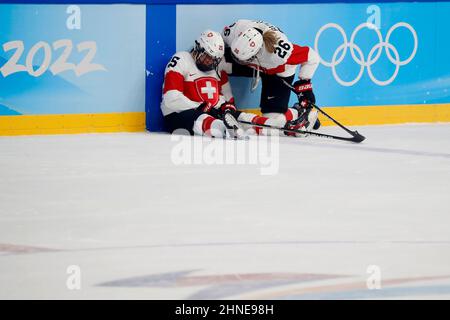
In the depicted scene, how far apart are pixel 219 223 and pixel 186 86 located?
10.7 feet

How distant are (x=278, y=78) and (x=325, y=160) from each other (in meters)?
1.54

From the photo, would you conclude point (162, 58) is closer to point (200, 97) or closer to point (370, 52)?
point (200, 97)

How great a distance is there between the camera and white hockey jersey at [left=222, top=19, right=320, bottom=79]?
8172 mm

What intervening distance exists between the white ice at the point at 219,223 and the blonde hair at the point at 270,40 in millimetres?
957

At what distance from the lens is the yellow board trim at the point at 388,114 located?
8.84 m

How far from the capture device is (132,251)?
4.41 metres

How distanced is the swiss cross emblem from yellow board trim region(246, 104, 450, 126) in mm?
512

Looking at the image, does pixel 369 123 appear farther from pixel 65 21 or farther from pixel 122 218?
pixel 122 218

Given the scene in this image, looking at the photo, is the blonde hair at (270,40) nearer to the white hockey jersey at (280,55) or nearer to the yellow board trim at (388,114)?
the white hockey jersey at (280,55)

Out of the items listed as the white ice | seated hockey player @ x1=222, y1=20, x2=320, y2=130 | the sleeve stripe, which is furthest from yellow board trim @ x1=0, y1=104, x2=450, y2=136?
the sleeve stripe

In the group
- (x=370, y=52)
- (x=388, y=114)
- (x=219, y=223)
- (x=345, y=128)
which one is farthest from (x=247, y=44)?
(x=219, y=223)

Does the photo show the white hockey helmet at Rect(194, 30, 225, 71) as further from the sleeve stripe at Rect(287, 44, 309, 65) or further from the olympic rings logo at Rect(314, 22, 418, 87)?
the olympic rings logo at Rect(314, 22, 418, 87)

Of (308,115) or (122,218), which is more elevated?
(308,115)
